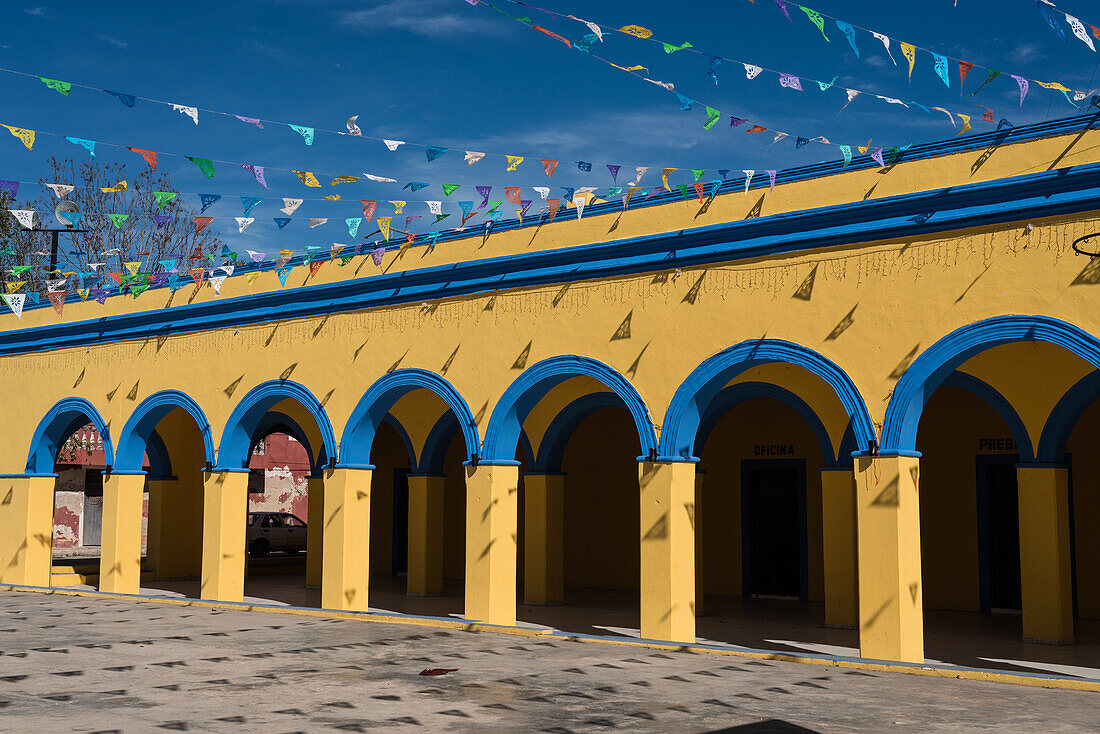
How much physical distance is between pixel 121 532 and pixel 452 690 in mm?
10284

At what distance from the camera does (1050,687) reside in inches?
387

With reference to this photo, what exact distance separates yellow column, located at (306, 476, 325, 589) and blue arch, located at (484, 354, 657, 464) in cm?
640

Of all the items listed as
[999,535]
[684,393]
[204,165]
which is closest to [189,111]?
[204,165]

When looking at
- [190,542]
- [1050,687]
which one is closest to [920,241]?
[1050,687]

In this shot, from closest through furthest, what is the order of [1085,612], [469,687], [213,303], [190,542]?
1. [469,687]
2. [1085,612]
3. [213,303]
4. [190,542]

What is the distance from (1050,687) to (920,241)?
4537mm

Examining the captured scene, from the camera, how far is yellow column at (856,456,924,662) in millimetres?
10703

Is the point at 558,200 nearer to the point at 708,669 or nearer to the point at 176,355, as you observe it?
the point at 708,669

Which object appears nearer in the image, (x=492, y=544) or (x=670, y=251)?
(x=670, y=251)

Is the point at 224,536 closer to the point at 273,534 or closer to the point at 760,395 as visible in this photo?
the point at 760,395

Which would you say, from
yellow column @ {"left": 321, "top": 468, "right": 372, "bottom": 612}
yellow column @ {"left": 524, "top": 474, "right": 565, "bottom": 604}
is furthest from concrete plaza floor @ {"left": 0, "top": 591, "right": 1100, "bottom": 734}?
yellow column @ {"left": 524, "top": 474, "right": 565, "bottom": 604}

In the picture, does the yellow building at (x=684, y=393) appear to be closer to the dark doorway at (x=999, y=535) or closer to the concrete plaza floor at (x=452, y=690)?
the dark doorway at (x=999, y=535)

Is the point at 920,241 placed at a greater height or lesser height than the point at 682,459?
greater

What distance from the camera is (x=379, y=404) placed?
15.2 m
